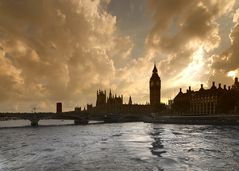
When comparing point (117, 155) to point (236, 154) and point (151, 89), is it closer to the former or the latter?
point (236, 154)

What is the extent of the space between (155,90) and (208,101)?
190 ft

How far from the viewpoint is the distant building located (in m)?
115

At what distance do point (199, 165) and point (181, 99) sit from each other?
128449mm

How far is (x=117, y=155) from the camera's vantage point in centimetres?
3506

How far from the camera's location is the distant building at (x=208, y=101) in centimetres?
11488

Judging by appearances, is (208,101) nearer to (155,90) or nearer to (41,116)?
(155,90)

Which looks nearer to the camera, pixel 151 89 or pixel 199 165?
pixel 199 165

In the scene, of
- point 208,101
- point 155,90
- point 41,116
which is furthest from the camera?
point 155,90

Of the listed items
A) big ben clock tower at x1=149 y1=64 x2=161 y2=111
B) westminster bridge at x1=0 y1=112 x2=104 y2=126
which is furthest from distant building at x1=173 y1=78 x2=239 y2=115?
westminster bridge at x1=0 y1=112 x2=104 y2=126

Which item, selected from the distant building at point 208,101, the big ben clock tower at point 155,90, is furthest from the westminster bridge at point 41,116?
the big ben clock tower at point 155,90

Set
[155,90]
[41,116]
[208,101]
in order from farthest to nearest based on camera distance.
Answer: [155,90] < [208,101] < [41,116]

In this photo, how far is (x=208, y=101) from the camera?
132750 mm

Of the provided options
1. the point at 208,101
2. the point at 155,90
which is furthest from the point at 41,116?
the point at 155,90

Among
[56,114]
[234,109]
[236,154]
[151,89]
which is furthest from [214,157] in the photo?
[151,89]
